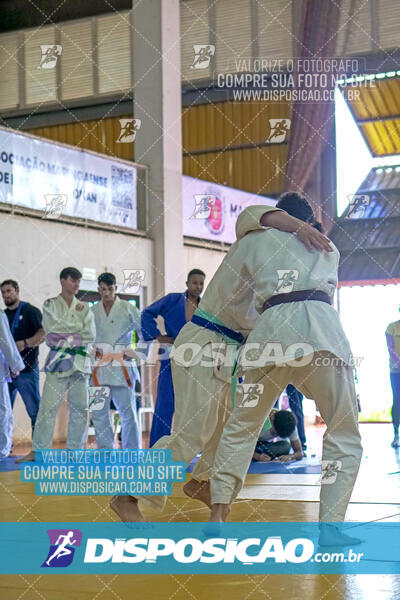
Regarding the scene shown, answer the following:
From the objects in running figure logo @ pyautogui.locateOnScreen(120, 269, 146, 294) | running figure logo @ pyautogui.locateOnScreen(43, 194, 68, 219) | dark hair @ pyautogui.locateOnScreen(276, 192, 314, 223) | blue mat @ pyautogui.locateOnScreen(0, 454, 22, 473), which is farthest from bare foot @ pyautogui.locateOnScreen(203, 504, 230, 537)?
running figure logo @ pyautogui.locateOnScreen(120, 269, 146, 294)

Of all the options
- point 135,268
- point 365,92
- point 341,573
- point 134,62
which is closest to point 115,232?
point 135,268

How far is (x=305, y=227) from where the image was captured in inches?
143

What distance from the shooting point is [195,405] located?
398cm

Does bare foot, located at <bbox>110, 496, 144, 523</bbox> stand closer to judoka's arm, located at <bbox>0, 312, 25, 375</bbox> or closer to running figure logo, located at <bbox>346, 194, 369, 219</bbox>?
judoka's arm, located at <bbox>0, 312, 25, 375</bbox>

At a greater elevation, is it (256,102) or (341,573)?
(256,102)

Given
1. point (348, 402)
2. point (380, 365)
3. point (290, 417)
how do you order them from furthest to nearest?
point (380, 365), point (290, 417), point (348, 402)

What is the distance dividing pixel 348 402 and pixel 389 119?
530 inches

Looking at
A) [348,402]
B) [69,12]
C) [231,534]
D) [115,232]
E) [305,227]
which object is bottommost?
[231,534]

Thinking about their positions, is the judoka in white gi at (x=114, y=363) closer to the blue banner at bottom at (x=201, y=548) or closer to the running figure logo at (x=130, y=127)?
the blue banner at bottom at (x=201, y=548)

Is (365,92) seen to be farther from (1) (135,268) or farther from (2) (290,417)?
(2) (290,417)

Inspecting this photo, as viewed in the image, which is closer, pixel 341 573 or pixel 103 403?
pixel 341 573

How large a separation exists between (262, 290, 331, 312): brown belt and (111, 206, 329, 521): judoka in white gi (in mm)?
236

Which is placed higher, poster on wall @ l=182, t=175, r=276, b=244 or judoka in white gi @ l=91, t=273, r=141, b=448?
poster on wall @ l=182, t=175, r=276, b=244

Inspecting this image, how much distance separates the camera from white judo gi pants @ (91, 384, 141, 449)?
7.57 meters
